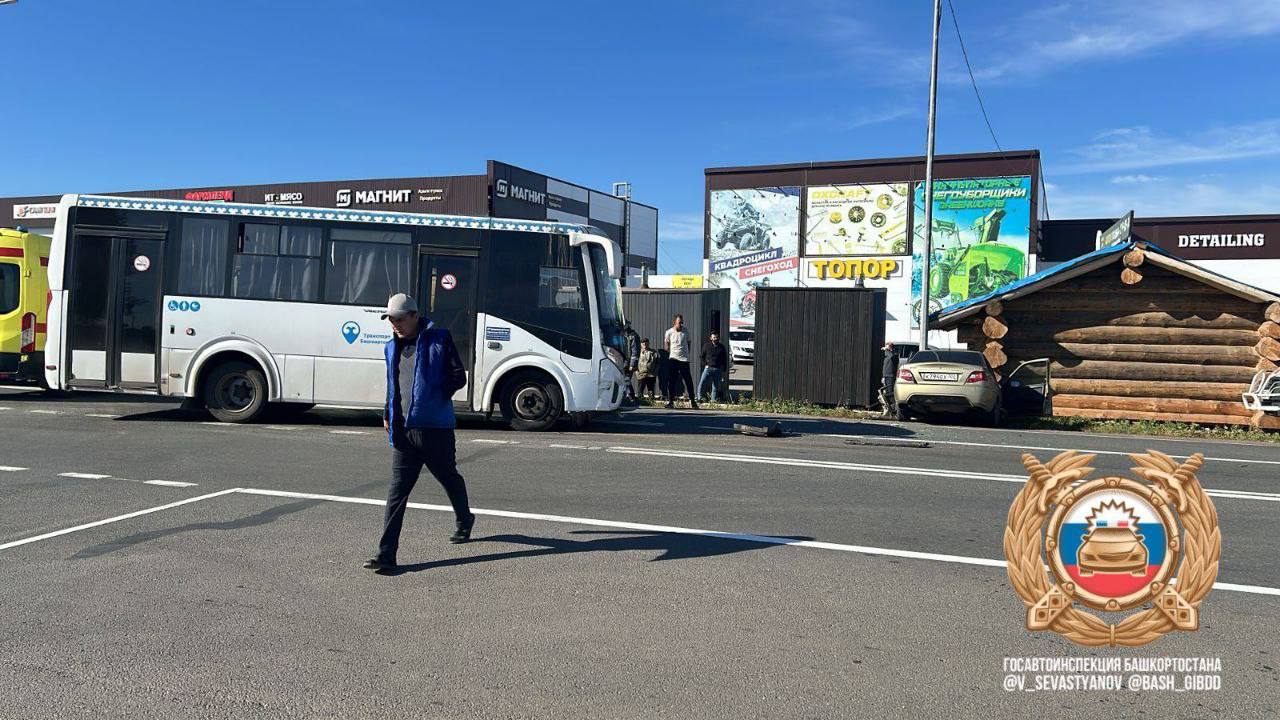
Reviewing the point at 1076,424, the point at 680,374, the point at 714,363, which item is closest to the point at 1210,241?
the point at 1076,424

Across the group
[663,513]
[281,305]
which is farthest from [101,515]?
[281,305]

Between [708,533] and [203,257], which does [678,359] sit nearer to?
[203,257]

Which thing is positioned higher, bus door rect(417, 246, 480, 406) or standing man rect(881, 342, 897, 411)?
bus door rect(417, 246, 480, 406)

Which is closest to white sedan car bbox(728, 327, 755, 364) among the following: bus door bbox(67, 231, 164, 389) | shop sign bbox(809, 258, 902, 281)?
shop sign bbox(809, 258, 902, 281)

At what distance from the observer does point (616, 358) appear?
13.6 metres

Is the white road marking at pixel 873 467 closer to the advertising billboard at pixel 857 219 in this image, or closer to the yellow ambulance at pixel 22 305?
the yellow ambulance at pixel 22 305

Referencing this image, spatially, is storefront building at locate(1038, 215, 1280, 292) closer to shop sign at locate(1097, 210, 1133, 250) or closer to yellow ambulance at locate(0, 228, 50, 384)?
shop sign at locate(1097, 210, 1133, 250)

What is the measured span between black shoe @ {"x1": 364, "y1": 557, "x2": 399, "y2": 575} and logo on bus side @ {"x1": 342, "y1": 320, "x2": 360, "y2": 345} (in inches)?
314

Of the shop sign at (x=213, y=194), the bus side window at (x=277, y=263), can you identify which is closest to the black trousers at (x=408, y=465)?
the bus side window at (x=277, y=263)

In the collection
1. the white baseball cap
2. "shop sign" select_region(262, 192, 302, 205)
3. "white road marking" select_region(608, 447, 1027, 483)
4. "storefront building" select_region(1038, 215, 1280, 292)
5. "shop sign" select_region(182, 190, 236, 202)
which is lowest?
"white road marking" select_region(608, 447, 1027, 483)

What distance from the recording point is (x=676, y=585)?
550 centimetres

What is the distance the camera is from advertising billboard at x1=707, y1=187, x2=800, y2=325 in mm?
46562

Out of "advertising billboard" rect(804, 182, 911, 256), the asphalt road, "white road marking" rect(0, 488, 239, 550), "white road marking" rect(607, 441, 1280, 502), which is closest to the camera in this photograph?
the asphalt road

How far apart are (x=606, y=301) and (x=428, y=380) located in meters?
7.73
